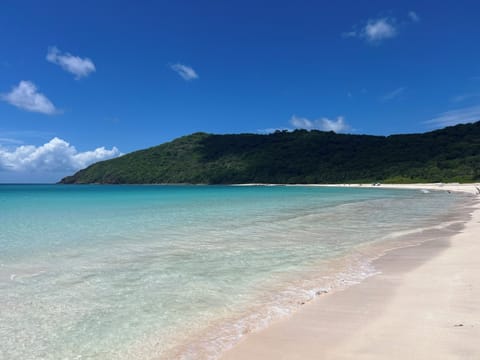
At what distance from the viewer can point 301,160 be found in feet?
444

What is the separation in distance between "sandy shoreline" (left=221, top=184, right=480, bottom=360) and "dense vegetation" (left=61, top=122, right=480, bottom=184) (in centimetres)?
7971

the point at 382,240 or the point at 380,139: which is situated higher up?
the point at 380,139

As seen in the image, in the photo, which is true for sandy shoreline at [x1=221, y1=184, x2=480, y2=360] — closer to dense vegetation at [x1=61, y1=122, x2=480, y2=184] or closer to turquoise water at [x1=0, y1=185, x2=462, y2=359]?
turquoise water at [x1=0, y1=185, x2=462, y2=359]

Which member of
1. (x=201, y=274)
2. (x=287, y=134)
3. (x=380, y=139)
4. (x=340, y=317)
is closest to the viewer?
(x=340, y=317)

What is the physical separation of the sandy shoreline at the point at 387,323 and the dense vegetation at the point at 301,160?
7971 cm

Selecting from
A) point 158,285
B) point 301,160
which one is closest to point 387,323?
point 158,285

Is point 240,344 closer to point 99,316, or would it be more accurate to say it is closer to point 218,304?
point 218,304

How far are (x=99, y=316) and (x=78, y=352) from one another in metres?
1.27

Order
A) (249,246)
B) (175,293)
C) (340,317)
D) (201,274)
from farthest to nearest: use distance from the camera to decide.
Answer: (249,246) → (201,274) → (175,293) → (340,317)

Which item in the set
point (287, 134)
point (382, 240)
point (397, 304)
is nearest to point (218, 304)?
point (397, 304)

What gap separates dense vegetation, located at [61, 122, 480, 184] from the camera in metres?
94.8

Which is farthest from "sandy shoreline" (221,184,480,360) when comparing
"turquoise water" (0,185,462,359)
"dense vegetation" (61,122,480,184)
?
"dense vegetation" (61,122,480,184)

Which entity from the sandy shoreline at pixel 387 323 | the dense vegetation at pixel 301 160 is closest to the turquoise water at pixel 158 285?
the sandy shoreline at pixel 387 323

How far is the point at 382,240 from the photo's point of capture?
12.4 meters
